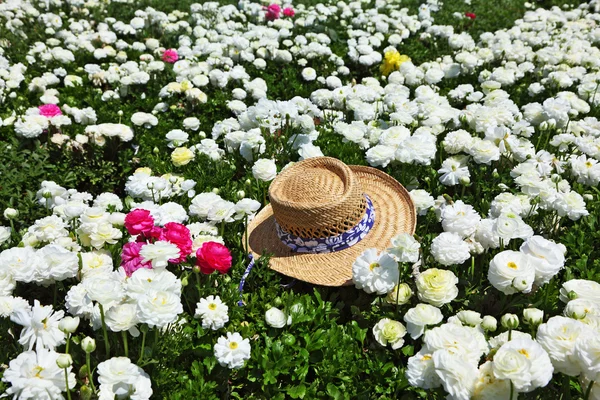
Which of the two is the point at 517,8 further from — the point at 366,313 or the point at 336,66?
the point at 366,313

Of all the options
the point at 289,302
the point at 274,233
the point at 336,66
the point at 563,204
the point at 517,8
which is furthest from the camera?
the point at 517,8

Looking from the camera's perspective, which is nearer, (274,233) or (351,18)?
(274,233)

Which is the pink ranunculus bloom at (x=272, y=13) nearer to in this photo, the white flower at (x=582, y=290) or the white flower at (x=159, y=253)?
the white flower at (x=159, y=253)

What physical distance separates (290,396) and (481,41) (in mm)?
6271

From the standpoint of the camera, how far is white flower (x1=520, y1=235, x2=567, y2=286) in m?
2.46

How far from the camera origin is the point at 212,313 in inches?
100

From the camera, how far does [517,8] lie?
29.5 feet

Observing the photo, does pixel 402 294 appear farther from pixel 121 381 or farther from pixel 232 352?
pixel 121 381

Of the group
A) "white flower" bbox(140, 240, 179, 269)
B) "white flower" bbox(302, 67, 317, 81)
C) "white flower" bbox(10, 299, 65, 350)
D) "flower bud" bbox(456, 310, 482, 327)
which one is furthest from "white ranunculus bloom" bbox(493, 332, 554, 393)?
"white flower" bbox(302, 67, 317, 81)

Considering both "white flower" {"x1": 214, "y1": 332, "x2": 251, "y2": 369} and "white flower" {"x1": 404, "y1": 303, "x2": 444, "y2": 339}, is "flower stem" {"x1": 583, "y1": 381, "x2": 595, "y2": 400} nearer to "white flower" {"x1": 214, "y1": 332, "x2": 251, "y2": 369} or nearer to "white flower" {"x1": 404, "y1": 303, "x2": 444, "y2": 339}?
"white flower" {"x1": 404, "y1": 303, "x2": 444, "y2": 339}

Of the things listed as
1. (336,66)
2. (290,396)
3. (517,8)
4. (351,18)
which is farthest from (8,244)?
(517,8)

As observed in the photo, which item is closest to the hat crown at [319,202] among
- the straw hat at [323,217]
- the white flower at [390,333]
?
the straw hat at [323,217]

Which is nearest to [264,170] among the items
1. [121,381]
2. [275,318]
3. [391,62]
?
[275,318]

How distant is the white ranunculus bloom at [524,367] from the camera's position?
5.94 ft
